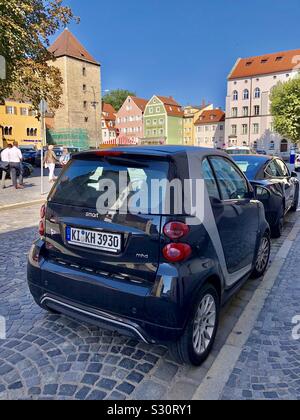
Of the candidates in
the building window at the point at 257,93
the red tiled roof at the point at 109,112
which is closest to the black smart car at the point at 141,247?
the building window at the point at 257,93

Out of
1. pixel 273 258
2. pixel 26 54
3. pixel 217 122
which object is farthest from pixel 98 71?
pixel 273 258

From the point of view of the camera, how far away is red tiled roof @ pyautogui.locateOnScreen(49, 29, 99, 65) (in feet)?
197

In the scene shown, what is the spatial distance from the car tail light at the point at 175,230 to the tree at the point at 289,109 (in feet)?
151

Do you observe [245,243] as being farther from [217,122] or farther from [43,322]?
[217,122]

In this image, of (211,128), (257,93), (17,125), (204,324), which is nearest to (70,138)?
(17,125)

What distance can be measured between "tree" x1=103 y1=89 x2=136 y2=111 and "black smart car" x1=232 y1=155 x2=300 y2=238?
306ft

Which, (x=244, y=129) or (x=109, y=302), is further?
(x=244, y=129)

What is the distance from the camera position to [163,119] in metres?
78.8

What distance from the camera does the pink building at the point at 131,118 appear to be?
82.1 metres

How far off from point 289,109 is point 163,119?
3919cm

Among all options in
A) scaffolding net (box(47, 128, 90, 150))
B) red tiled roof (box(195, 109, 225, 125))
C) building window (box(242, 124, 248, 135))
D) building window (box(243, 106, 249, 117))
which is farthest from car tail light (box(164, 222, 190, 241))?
red tiled roof (box(195, 109, 225, 125))

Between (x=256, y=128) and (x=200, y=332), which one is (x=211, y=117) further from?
(x=200, y=332)

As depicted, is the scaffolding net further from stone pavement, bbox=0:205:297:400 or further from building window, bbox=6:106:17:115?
stone pavement, bbox=0:205:297:400
